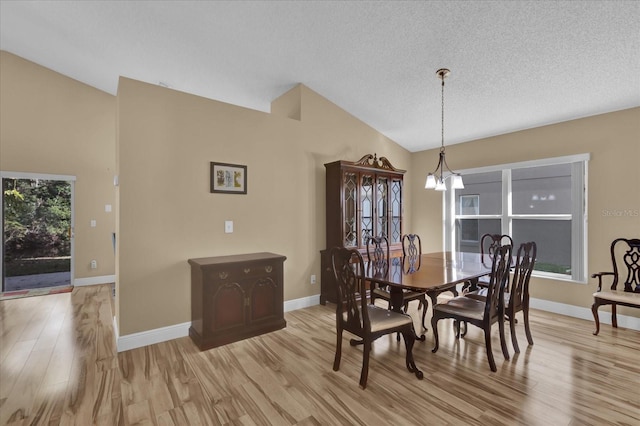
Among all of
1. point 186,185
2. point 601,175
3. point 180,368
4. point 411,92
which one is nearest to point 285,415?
point 180,368

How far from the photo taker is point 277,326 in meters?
3.17

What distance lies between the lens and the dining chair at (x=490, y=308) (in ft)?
7.65

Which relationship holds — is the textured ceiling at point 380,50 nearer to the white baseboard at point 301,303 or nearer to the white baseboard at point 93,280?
the white baseboard at point 301,303

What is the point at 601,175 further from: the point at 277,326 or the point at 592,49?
the point at 277,326

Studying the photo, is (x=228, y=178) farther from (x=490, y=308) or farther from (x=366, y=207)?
(x=490, y=308)

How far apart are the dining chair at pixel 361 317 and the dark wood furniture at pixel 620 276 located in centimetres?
235

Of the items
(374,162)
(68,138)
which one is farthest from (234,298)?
(68,138)

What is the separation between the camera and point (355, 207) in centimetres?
404

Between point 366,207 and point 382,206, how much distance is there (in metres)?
0.34

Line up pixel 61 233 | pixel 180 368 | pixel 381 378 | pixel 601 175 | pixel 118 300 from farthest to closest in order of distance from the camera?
pixel 61 233
pixel 601 175
pixel 118 300
pixel 180 368
pixel 381 378

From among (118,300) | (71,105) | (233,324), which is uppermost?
(71,105)

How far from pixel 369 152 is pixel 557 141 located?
2476mm

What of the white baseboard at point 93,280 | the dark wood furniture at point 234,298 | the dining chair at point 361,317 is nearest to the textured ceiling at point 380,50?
the dining chair at point 361,317

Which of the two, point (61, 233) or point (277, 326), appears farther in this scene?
point (61, 233)
